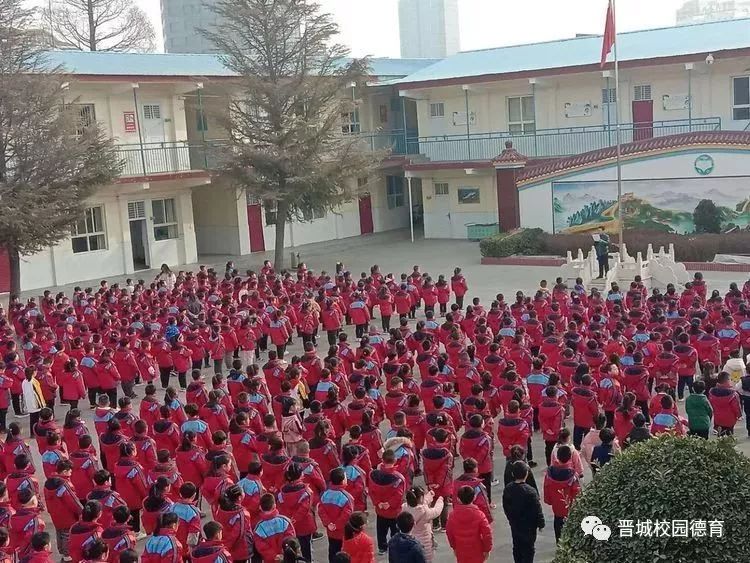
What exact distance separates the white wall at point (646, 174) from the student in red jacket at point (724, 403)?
17.1 m

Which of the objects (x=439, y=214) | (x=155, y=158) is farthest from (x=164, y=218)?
(x=439, y=214)

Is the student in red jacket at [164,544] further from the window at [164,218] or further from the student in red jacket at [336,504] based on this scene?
the window at [164,218]

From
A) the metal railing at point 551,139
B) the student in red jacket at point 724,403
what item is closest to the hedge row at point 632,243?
the metal railing at point 551,139

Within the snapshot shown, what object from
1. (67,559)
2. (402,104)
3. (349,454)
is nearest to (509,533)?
(349,454)

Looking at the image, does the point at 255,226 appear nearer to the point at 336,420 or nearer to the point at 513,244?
the point at 513,244

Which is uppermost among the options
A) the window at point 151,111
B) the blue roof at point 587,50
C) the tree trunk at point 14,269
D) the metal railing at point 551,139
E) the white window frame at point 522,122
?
the blue roof at point 587,50

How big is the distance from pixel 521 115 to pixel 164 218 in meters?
14.0

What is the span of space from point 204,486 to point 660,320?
320 inches

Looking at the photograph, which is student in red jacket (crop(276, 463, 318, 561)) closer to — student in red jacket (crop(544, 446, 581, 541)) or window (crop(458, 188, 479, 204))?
student in red jacket (crop(544, 446, 581, 541))

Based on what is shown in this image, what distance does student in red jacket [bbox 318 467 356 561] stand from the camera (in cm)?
852

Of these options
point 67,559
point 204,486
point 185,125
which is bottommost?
point 67,559

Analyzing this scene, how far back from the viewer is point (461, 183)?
1428 inches

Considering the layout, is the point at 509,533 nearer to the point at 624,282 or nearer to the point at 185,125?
the point at 624,282

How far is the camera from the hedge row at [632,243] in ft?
84.3
